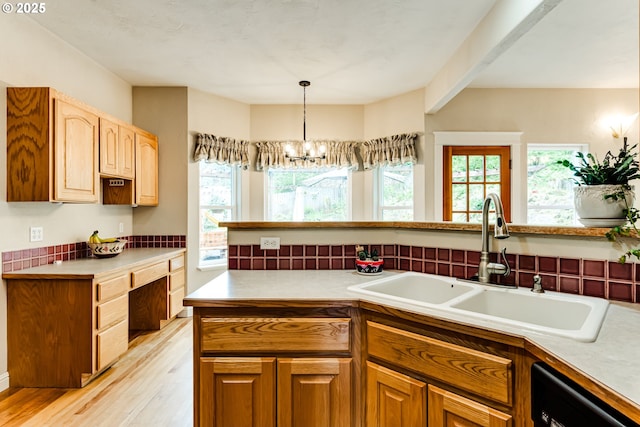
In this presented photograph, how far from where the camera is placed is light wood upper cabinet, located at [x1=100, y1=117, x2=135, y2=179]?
289 cm

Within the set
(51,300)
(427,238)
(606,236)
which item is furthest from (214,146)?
(606,236)

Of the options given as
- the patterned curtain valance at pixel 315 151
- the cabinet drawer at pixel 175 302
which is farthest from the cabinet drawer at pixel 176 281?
the patterned curtain valance at pixel 315 151

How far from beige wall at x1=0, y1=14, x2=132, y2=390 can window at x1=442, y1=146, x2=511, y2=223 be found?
394 centimetres

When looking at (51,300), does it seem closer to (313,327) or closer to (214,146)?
(313,327)

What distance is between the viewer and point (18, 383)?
2307 mm

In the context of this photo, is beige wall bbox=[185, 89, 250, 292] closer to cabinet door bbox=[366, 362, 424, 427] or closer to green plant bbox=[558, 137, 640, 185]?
cabinet door bbox=[366, 362, 424, 427]

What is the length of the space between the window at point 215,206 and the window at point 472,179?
285 centimetres

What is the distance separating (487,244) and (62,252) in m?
3.29

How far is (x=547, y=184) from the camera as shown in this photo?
4.15 metres

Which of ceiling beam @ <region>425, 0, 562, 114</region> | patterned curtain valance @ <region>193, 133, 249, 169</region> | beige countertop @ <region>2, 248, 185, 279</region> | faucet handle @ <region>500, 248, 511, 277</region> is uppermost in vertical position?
ceiling beam @ <region>425, 0, 562, 114</region>

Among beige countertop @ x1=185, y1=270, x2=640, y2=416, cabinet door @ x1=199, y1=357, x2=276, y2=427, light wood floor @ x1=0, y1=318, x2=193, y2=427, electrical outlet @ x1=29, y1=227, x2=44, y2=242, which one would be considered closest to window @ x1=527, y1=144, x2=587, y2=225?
beige countertop @ x1=185, y1=270, x2=640, y2=416

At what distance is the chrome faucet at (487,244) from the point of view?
1.45 meters

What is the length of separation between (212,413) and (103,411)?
46.3 inches

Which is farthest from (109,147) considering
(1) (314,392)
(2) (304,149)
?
(1) (314,392)
